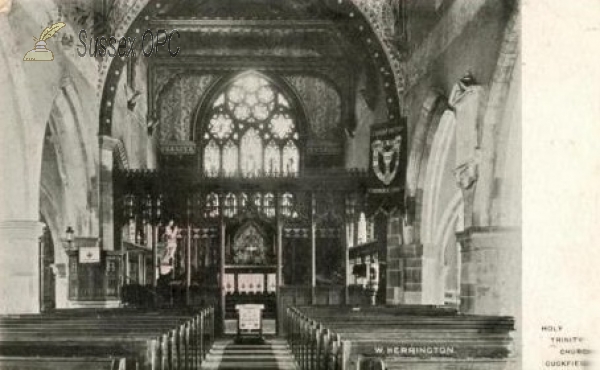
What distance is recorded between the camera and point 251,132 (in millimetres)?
22766

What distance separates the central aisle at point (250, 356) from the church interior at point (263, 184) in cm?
10

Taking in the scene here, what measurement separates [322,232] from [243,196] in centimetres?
256

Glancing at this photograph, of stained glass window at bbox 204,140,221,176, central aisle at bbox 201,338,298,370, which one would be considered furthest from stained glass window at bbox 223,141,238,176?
central aisle at bbox 201,338,298,370

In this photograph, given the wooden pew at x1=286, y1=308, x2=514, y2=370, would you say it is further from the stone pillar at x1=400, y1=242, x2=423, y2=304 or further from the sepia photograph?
the stone pillar at x1=400, y1=242, x2=423, y2=304

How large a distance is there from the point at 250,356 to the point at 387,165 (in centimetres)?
372

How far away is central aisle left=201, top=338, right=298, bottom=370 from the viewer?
1227 centimetres

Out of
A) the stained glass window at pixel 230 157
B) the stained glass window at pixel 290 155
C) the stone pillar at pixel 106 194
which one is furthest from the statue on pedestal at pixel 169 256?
the stained glass window at pixel 290 155

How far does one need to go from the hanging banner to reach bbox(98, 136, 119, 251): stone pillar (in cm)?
461

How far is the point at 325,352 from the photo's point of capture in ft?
24.7

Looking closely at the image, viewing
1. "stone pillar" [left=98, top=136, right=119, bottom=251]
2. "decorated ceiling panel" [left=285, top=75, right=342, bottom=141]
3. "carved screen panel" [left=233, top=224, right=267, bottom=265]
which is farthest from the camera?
"decorated ceiling panel" [left=285, top=75, right=342, bottom=141]

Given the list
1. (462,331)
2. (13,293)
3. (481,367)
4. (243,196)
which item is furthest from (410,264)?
(481,367)

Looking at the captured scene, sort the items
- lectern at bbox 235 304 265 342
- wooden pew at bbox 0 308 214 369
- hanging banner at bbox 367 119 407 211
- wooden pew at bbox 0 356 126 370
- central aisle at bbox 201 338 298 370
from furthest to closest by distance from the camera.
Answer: lectern at bbox 235 304 265 342 → hanging banner at bbox 367 119 407 211 → central aisle at bbox 201 338 298 370 → wooden pew at bbox 0 308 214 369 → wooden pew at bbox 0 356 126 370

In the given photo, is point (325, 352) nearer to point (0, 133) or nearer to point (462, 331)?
point (462, 331)

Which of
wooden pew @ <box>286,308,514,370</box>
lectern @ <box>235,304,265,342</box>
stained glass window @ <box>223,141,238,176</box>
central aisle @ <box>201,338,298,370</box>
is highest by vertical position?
stained glass window @ <box>223,141,238,176</box>
